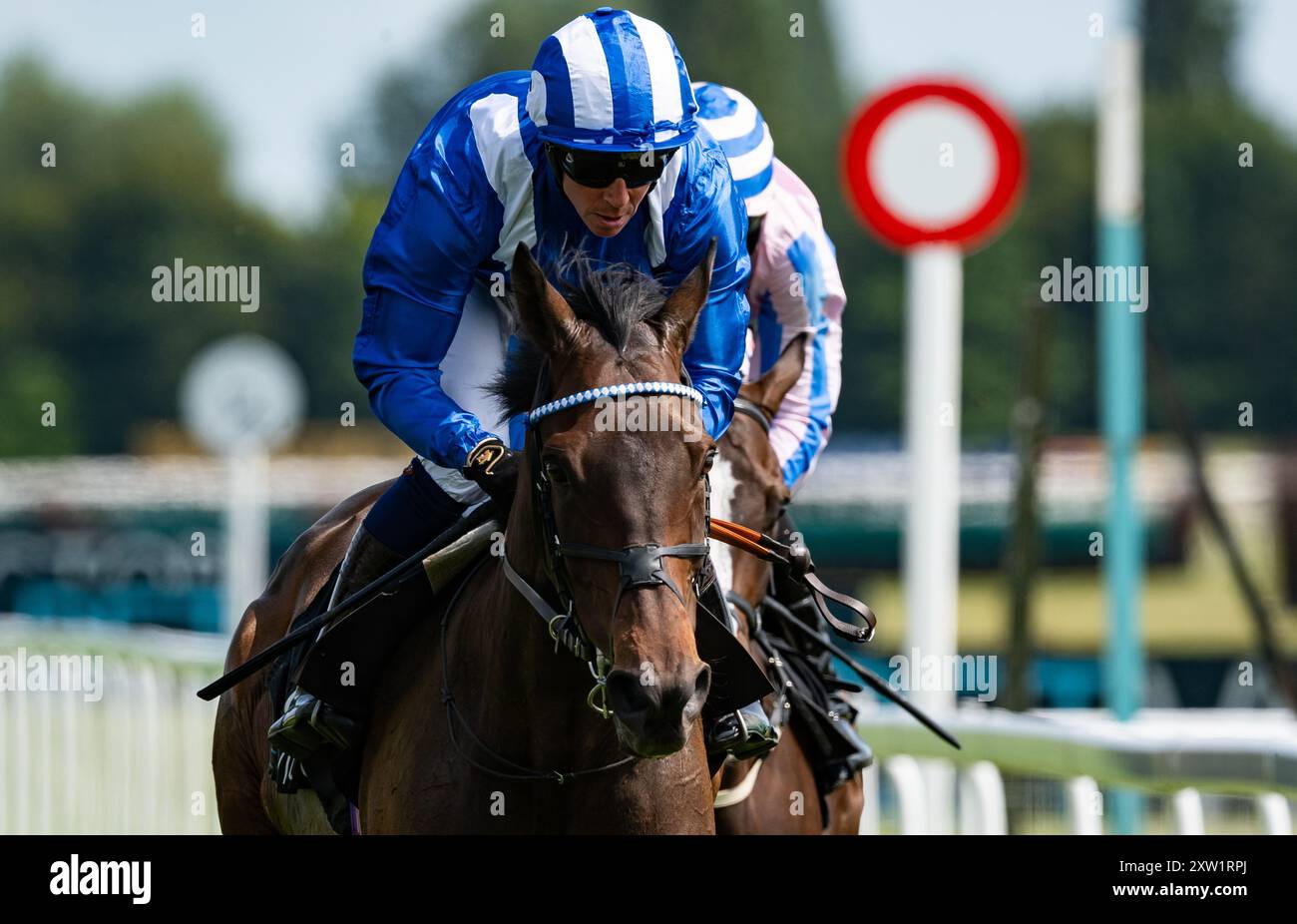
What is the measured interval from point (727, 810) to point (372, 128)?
215 ft

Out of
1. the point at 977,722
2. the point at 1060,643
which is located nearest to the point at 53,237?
the point at 1060,643

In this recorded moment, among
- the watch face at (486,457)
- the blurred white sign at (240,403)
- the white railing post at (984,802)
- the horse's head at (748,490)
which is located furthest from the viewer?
the blurred white sign at (240,403)

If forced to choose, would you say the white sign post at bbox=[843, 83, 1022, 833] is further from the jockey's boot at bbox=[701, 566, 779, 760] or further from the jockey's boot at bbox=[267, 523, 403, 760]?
the jockey's boot at bbox=[267, 523, 403, 760]

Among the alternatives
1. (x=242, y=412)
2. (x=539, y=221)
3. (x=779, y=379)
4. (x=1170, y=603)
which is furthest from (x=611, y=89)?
(x=1170, y=603)

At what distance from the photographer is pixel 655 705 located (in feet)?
12.7

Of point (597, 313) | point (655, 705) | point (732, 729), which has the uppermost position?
point (597, 313)

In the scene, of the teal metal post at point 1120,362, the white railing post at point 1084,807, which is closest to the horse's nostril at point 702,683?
the white railing post at point 1084,807

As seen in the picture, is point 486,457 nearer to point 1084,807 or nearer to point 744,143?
point 744,143

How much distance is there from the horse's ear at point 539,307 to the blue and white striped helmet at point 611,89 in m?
0.45

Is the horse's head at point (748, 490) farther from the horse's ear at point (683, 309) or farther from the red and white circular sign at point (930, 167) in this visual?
the red and white circular sign at point (930, 167)

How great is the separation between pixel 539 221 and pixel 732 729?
1261 mm

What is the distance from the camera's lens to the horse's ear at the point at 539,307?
434 centimetres

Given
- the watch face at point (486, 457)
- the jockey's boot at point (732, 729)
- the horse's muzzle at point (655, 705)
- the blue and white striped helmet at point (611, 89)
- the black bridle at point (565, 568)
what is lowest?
the jockey's boot at point (732, 729)
